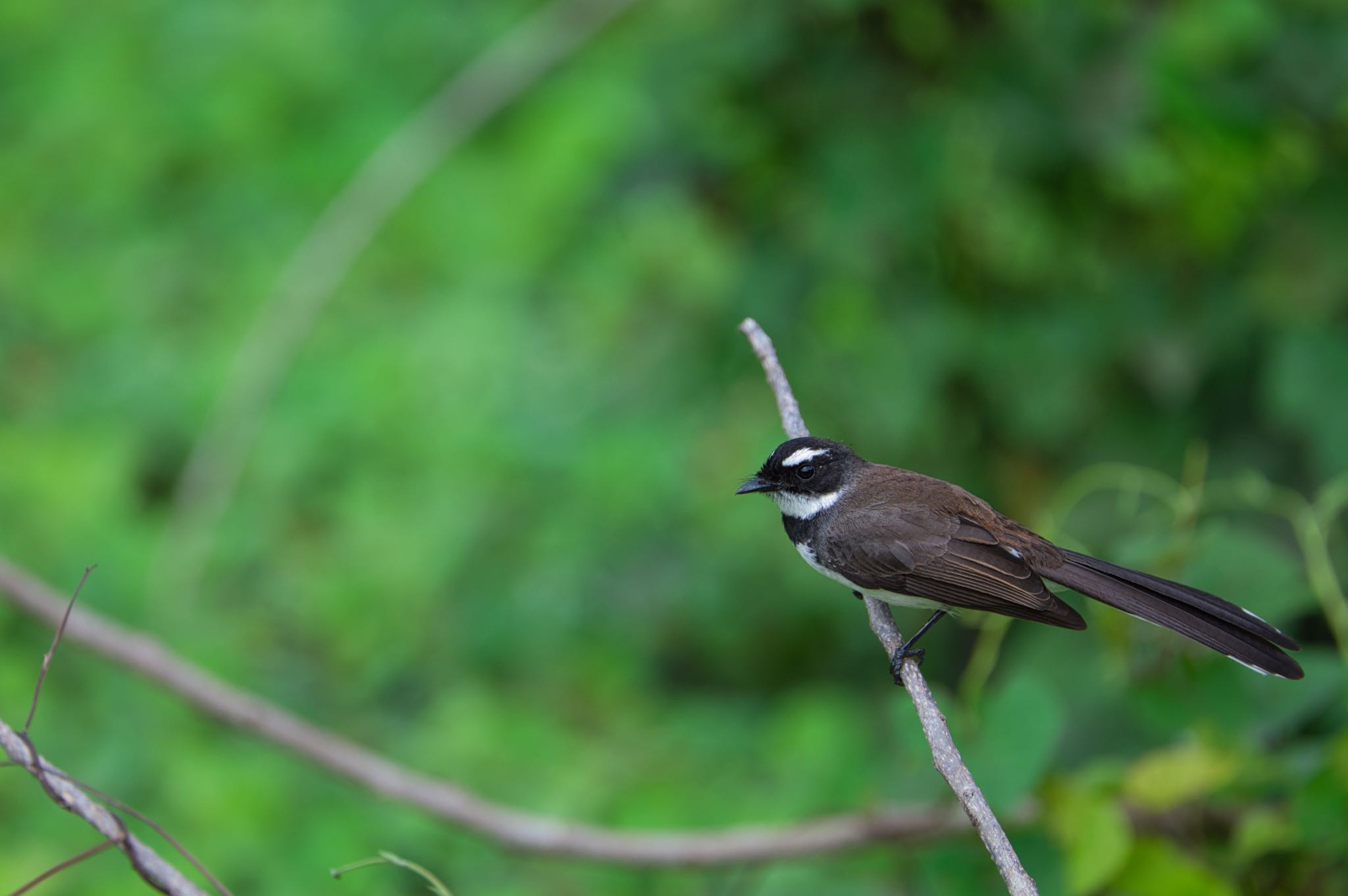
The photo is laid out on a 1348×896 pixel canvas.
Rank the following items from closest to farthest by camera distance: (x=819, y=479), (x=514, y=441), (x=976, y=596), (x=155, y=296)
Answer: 1. (x=976, y=596)
2. (x=819, y=479)
3. (x=514, y=441)
4. (x=155, y=296)

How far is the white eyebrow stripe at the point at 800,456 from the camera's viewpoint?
2.53 m

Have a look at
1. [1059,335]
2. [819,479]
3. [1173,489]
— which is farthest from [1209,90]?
[819,479]

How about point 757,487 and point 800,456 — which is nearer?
point 800,456

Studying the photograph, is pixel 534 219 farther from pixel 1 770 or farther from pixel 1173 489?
pixel 1173 489

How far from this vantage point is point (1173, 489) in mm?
3076

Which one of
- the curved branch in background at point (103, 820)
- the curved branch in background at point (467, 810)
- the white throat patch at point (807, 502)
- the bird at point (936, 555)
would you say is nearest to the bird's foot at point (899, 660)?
the bird at point (936, 555)

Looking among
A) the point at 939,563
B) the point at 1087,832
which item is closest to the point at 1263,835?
the point at 1087,832

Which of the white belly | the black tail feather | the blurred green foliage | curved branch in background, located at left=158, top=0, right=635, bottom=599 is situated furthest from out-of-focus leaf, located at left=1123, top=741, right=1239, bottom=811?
curved branch in background, located at left=158, top=0, right=635, bottom=599

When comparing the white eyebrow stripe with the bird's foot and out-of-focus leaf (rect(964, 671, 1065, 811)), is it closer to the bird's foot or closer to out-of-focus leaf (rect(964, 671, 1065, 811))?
the bird's foot

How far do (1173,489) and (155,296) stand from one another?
497cm

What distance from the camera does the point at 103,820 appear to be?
122cm

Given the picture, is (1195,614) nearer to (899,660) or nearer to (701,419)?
(899,660)

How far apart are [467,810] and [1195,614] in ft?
5.39

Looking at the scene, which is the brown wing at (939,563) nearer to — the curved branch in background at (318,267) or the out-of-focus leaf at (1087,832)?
the out-of-focus leaf at (1087,832)
